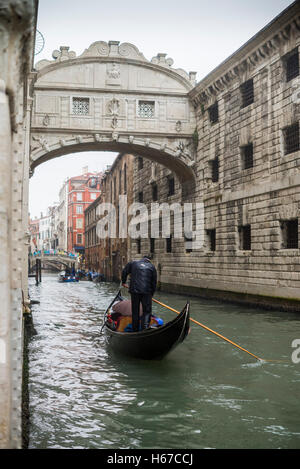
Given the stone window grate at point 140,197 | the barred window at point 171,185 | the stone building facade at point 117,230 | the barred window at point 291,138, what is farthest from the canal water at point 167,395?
the stone building facade at point 117,230

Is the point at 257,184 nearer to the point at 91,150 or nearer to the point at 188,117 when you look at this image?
the point at 188,117

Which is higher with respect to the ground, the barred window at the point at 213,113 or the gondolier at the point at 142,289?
the barred window at the point at 213,113

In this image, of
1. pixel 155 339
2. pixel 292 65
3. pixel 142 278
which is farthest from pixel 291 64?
pixel 155 339

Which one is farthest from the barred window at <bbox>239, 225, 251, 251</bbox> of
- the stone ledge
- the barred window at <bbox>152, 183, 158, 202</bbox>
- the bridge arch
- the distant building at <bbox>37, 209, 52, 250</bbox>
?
the distant building at <bbox>37, 209, 52, 250</bbox>

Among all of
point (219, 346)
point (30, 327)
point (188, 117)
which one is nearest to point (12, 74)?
point (219, 346)

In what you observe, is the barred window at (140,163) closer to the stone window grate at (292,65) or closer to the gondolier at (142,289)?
the stone window grate at (292,65)

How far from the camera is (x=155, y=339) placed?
5770 millimetres

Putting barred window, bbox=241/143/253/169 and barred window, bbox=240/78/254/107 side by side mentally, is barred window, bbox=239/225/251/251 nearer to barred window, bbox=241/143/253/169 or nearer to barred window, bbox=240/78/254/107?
barred window, bbox=241/143/253/169

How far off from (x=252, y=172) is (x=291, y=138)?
1.80m

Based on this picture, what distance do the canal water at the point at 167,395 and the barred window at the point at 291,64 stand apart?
22.1 feet

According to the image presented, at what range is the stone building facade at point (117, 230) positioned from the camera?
26.6m

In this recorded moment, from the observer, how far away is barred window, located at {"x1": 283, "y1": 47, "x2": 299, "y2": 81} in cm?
1183

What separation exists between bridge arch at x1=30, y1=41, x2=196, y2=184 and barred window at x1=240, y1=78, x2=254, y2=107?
137 inches

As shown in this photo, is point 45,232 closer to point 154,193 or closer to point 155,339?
point 154,193
